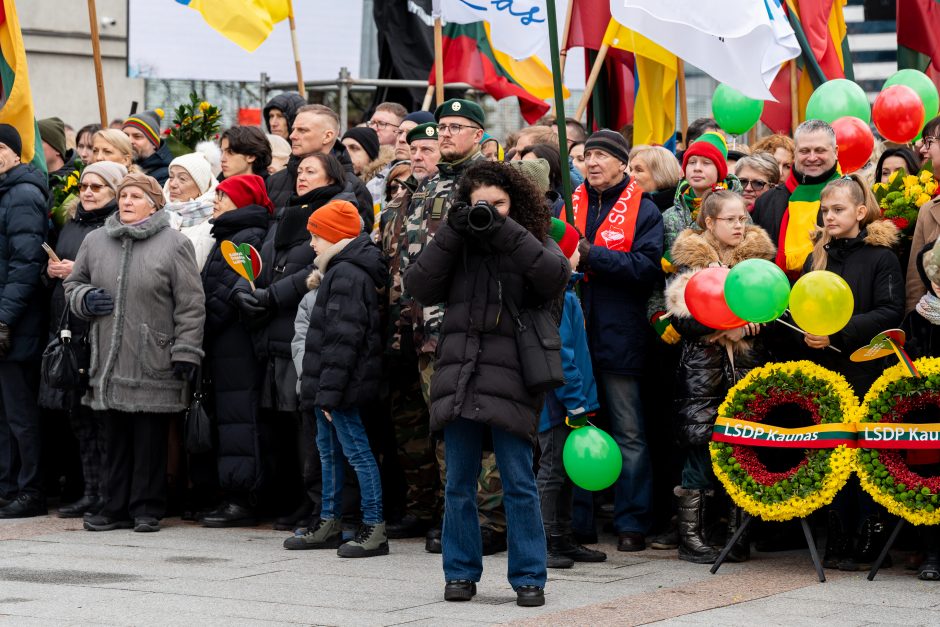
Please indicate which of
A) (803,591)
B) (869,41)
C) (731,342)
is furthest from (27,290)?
(869,41)

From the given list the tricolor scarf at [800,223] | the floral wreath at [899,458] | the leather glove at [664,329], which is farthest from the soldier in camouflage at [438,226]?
the floral wreath at [899,458]

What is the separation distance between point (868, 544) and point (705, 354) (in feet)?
4.29

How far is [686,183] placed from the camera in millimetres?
9070

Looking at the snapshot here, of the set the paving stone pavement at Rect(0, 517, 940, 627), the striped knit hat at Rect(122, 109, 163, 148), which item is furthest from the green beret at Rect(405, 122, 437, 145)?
the striped knit hat at Rect(122, 109, 163, 148)

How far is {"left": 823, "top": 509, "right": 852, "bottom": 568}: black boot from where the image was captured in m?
7.86

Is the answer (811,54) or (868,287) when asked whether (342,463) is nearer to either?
(868,287)

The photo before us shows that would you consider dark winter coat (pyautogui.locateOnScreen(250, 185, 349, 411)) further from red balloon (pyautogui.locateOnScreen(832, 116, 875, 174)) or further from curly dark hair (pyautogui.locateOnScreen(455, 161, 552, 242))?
red balloon (pyautogui.locateOnScreen(832, 116, 875, 174))

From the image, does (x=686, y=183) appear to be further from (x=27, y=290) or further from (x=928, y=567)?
(x=27, y=290)

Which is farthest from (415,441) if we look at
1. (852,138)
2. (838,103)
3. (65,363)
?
(838,103)

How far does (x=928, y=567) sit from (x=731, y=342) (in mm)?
1546

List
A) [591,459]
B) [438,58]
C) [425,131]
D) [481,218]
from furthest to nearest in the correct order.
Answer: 1. [438,58]
2. [425,131]
3. [591,459]
4. [481,218]

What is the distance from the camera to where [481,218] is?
6.57 metres

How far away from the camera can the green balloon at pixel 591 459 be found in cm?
747

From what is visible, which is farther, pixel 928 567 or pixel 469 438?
pixel 928 567
